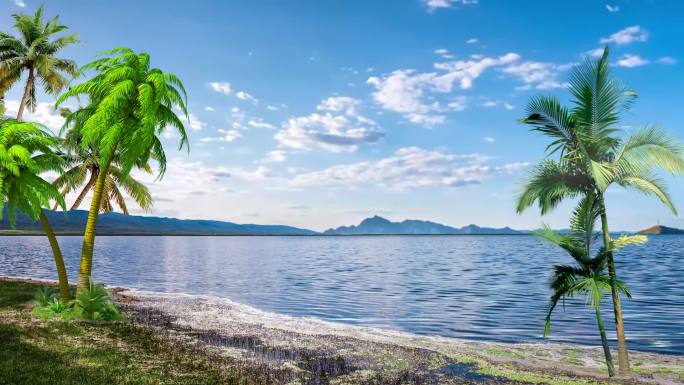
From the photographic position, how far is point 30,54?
129 feet

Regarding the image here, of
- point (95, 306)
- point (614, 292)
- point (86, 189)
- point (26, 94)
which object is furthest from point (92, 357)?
point (26, 94)

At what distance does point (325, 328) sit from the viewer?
24.6 metres

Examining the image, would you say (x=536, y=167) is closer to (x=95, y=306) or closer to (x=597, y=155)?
(x=597, y=155)

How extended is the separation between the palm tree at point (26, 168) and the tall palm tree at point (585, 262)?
20.5m

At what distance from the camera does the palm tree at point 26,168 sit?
19.1m

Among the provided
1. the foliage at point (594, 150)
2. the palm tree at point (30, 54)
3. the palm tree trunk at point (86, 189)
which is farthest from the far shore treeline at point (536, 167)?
the palm tree at point (30, 54)

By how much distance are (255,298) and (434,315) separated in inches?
617

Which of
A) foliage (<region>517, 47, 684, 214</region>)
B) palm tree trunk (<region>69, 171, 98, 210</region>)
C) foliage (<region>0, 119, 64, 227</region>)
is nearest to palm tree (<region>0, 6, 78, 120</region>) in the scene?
palm tree trunk (<region>69, 171, 98, 210</region>)

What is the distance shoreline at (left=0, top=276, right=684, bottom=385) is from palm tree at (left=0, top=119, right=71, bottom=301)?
6.76 m

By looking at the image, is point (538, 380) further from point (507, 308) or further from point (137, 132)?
point (507, 308)

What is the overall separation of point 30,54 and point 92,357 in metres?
36.4

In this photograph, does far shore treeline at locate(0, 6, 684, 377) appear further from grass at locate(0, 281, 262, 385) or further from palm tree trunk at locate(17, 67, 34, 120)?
palm tree trunk at locate(17, 67, 34, 120)

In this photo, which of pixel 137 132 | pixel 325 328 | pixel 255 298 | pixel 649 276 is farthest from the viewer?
pixel 649 276

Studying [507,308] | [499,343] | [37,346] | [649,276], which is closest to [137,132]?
[37,346]
